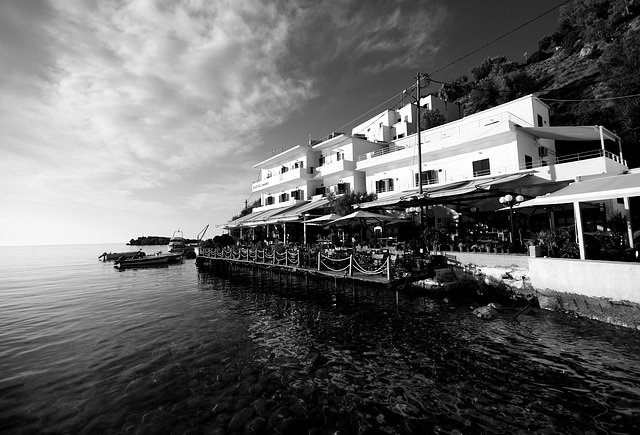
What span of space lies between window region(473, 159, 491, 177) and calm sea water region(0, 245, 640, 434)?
1315cm

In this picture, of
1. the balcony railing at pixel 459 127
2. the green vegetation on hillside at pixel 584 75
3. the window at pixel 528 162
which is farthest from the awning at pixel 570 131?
the green vegetation on hillside at pixel 584 75

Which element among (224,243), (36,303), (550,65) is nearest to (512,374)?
(36,303)

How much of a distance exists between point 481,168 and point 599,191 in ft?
39.3

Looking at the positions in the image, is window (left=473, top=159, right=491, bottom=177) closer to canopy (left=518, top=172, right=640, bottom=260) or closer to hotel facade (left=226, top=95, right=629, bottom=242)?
hotel facade (left=226, top=95, right=629, bottom=242)

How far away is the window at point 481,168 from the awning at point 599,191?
8.90m

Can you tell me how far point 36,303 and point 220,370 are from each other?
62.1 feet

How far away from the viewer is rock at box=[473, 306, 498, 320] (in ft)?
35.2

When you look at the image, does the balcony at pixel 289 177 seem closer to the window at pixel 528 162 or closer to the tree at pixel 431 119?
the tree at pixel 431 119

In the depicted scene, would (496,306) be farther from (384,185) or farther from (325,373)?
(384,185)

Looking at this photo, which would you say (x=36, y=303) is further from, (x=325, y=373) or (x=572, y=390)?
(x=572, y=390)

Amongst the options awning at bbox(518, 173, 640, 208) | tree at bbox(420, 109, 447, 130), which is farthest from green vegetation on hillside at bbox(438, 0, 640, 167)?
awning at bbox(518, 173, 640, 208)

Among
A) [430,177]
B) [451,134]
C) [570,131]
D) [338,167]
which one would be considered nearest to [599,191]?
[570,131]

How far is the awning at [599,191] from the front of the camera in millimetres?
9539

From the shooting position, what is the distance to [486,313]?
10836mm
